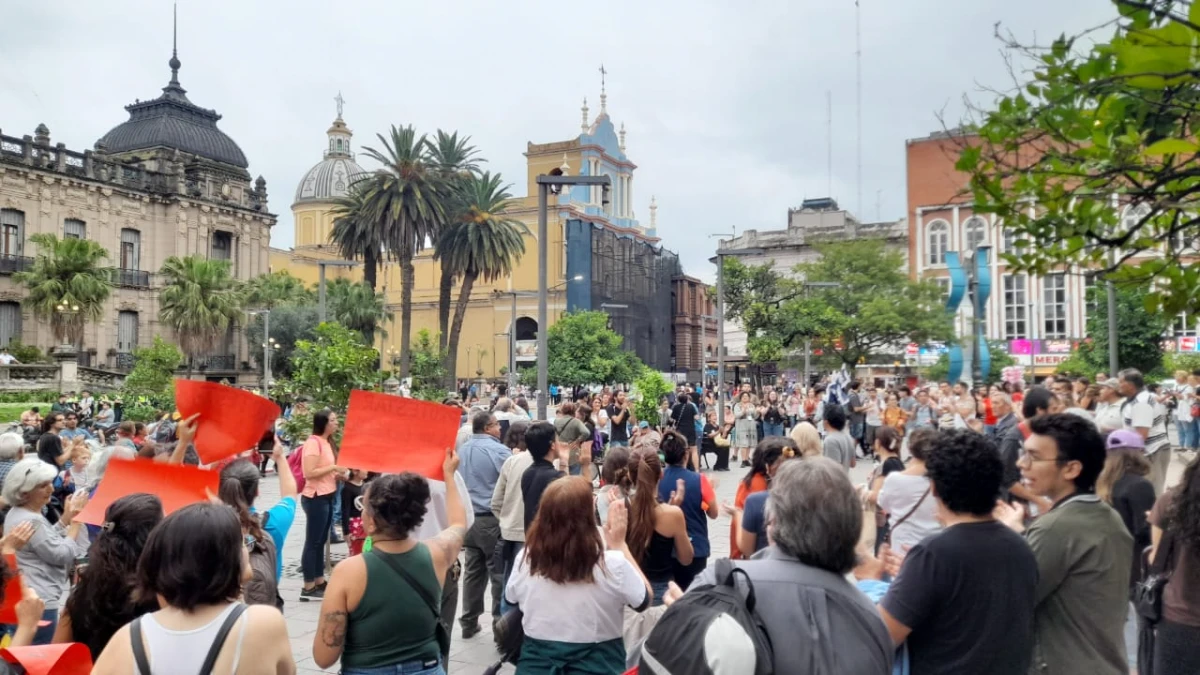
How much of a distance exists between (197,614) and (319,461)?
583 centimetres

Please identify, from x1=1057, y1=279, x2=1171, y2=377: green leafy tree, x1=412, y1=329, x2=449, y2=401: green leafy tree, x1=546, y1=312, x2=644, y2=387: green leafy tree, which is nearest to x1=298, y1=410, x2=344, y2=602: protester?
x1=412, y1=329, x2=449, y2=401: green leafy tree

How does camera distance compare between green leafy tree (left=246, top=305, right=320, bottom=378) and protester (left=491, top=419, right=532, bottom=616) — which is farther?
green leafy tree (left=246, top=305, right=320, bottom=378)

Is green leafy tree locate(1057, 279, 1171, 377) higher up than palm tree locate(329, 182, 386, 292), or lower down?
lower down

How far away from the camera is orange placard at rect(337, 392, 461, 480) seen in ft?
15.9

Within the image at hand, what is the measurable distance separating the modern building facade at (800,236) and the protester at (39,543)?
65078 millimetres

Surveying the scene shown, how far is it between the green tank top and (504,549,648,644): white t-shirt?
55 centimetres

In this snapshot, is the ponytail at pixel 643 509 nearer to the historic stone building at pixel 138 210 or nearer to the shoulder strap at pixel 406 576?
the shoulder strap at pixel 406 576

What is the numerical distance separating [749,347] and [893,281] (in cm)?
809

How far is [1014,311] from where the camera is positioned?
62.8 metres

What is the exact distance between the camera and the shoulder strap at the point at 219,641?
2.74m

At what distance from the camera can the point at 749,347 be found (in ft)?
153

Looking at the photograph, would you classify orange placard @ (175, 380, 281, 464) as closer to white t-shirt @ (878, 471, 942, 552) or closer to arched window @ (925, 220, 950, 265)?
white t-shirt @ (878, 471, 942, 552)

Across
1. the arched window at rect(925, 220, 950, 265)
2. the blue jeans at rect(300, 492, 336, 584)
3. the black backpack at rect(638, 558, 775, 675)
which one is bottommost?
the blue jeans at rect(300, 492, 336, 584)

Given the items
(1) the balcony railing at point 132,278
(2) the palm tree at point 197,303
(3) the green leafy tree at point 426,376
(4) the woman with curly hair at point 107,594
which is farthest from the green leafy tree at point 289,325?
(4) the woman with curly hair at point 107,594
